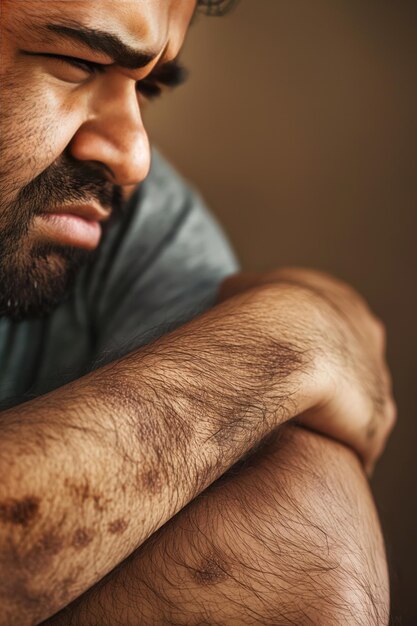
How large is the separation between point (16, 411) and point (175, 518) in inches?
7.6

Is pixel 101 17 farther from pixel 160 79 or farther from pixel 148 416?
pixel 148 416

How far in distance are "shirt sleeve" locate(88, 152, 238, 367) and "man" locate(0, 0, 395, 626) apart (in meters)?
0.02

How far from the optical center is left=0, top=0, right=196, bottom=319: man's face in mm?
725

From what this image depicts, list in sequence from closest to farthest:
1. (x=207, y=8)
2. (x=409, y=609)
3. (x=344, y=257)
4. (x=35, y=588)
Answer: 1. (x=35, y=588)
2. (x=207, y=8)
3. (x=409, y=609)
4. (x=344, y=257)

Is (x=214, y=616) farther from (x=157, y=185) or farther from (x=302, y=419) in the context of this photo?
(x=157, y=185)

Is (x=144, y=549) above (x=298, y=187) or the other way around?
the other way around

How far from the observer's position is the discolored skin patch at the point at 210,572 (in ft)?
2.09

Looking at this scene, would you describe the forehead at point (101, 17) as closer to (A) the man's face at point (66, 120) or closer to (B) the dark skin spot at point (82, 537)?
(A) the man's face at point (66, 120)

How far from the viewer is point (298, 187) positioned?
1.62 m

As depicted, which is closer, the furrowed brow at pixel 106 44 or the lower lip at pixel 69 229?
the furrowed brow at pixel 106 44

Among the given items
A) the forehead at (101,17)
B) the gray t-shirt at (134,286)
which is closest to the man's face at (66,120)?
the forehead at (101,17)

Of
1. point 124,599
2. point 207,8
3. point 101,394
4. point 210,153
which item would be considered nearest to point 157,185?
point 207,8

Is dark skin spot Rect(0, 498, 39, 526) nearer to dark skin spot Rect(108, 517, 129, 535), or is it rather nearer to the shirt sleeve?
dark skin spot Rect(108, 517, 129, 535)

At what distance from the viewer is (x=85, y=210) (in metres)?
0.91
